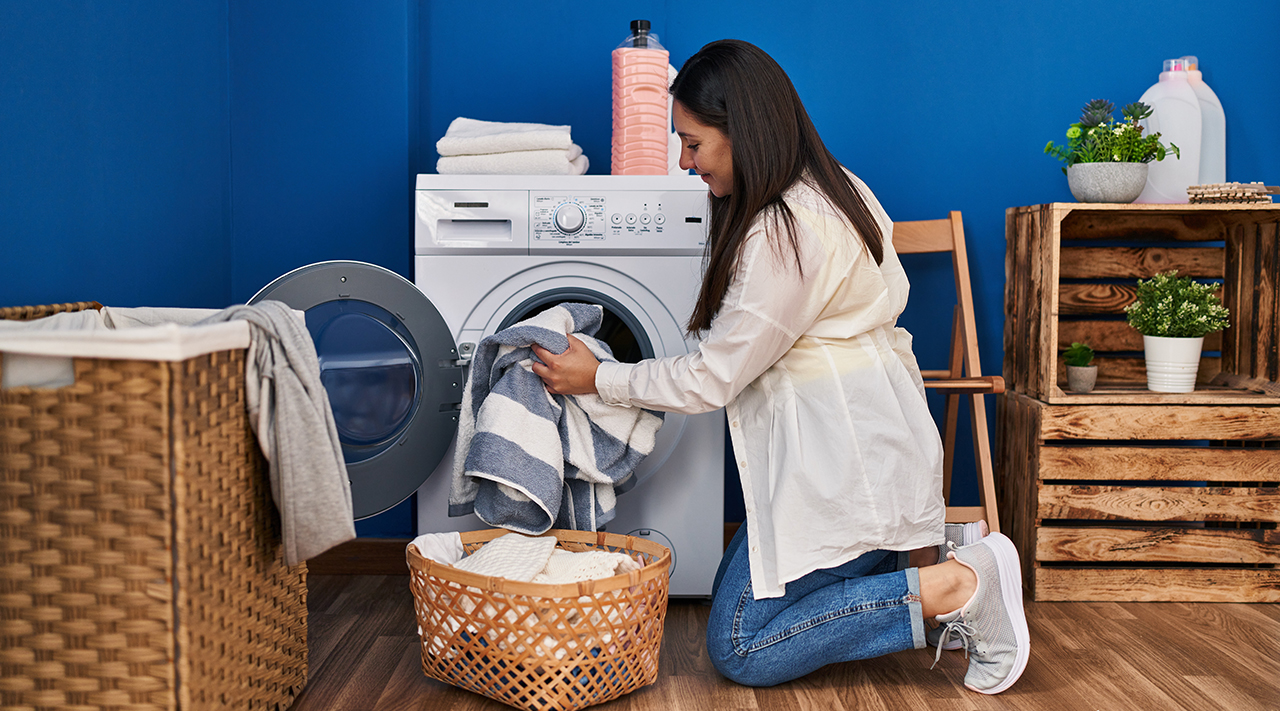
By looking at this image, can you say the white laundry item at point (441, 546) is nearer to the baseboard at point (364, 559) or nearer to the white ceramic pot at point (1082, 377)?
the baseboard at point (364, 559)

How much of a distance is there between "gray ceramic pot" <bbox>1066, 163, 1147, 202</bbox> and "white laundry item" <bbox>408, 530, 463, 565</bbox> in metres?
1.65

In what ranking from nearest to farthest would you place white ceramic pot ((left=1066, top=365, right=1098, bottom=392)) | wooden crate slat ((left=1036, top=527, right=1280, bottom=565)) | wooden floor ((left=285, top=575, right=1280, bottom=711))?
1. wooden floor ((left=285, top=575, right=1280, bottom=711))
2. wooden crate slat ((left=1036, top=527, right=1280, bottom=565))
3. white ceramic pot ((left=1066, top=365, right=1098, bottom=392))

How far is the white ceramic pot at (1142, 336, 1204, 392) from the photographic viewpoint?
2047 mm

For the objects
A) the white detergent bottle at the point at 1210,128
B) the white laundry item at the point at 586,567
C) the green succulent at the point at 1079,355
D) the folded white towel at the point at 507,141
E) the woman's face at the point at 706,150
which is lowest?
the white laundry item at the point at 586,567

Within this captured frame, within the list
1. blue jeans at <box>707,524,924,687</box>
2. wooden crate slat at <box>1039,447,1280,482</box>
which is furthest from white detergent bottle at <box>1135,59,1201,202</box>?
blue jeans at <box>707,524,924,687</box>

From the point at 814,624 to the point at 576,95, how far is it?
5.03 ft

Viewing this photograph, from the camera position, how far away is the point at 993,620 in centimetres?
151

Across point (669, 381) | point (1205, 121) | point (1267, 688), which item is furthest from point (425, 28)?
point (1267, 688)

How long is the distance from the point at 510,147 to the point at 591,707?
116 cm

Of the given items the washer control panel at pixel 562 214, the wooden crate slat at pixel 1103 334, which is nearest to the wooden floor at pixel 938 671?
the wooden crate slat at pixel 1103 334

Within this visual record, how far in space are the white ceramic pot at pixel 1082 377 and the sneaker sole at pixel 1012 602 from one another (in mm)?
753

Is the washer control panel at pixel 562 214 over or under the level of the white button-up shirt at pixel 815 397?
over

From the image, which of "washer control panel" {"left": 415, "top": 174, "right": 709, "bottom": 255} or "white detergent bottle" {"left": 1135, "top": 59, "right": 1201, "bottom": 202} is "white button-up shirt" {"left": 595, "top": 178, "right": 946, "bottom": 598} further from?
"white detergent bottle" {"left": 1135, "top": 59, "right": 1201, "bottom": 202}

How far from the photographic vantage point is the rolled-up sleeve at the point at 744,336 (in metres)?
1.43
